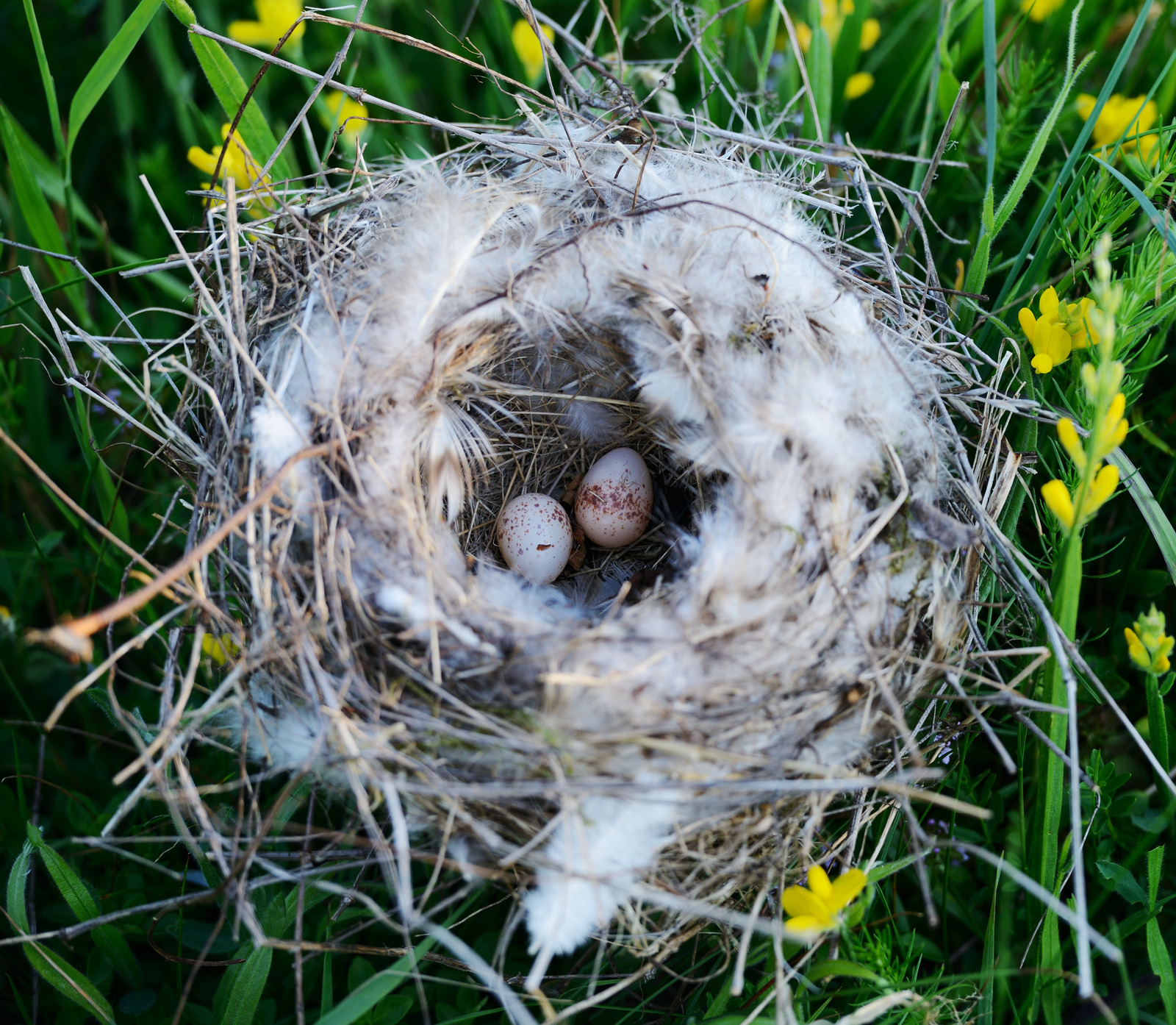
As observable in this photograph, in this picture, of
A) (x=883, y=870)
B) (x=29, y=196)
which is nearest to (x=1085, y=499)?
(x=883, y=870)

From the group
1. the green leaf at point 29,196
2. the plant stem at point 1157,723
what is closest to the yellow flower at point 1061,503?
the plant stem at point 1157,723

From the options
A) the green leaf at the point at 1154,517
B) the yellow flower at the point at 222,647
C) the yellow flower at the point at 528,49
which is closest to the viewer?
the yellow flower at the point at 222,647

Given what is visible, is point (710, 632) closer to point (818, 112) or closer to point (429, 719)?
point (429, 719)

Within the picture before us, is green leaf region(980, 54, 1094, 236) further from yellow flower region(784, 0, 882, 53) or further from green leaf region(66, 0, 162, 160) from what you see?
green leaf region(66, 0, 162, 160)

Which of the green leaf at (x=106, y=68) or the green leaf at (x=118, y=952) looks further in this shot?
the green leaf at (x=106, y=68)

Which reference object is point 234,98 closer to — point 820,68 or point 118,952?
point 820,68

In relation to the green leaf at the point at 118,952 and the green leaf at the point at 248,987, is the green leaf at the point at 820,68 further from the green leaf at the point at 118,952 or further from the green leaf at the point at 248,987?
the green leaf at the point at 118,952

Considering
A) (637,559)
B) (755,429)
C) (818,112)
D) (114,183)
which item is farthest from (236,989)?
(114,183)
